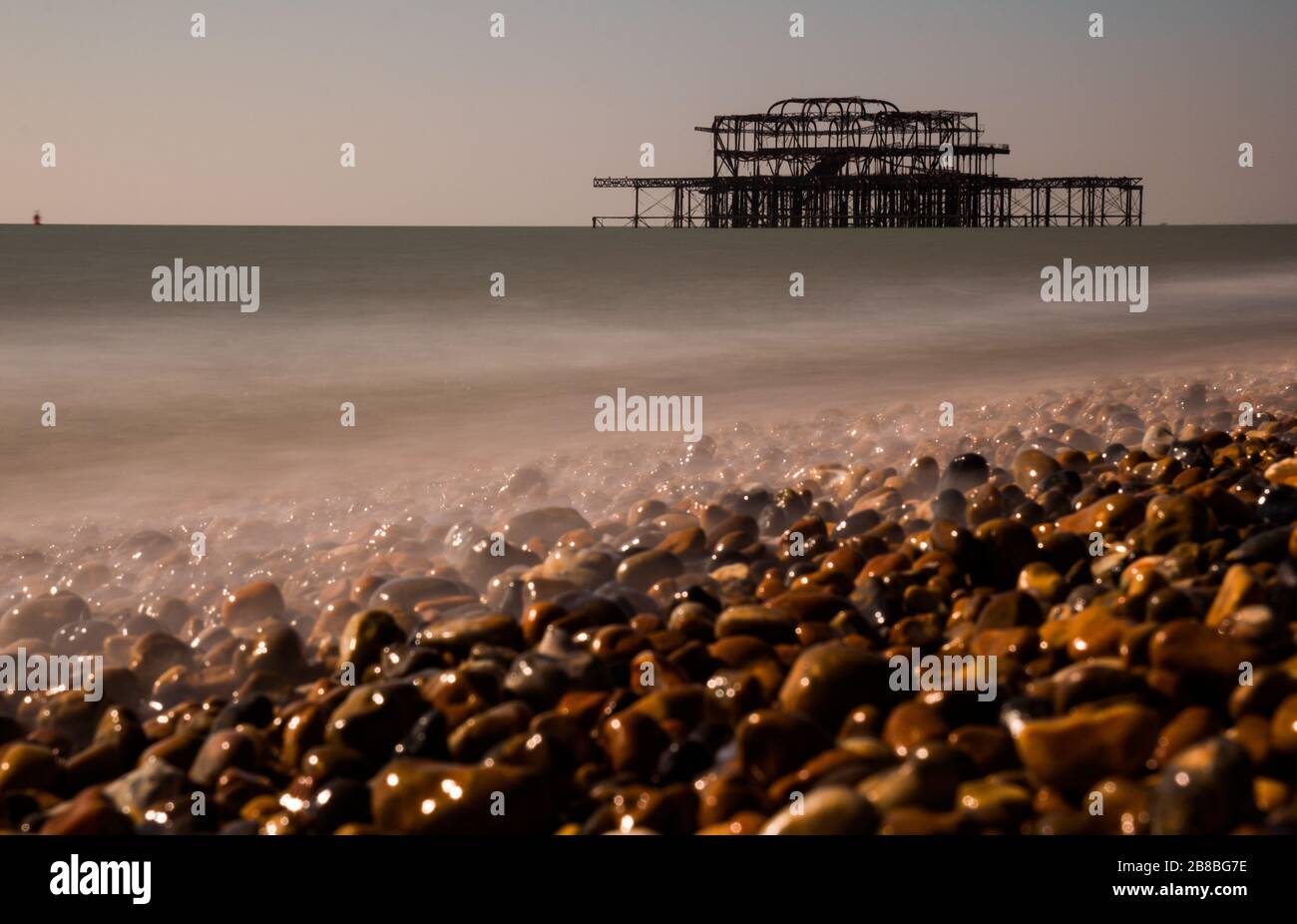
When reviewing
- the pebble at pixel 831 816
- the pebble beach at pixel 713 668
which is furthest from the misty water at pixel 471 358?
the pebble at pixel 831 816

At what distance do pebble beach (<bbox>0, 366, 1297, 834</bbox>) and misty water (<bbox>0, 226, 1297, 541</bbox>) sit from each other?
7.58 feet

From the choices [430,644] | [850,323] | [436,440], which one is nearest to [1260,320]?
[850,323]

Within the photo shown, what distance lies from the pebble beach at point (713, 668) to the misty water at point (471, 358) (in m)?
2.31

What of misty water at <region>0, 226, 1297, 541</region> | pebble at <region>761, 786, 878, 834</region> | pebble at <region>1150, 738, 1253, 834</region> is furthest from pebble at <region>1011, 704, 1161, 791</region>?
misty water at <region>0, 226, 1297, 541</region>

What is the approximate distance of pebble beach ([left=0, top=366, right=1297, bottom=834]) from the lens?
2602mm

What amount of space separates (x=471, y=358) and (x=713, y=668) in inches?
471

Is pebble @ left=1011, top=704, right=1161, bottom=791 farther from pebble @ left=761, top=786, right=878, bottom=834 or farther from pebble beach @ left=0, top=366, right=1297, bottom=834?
pebble @ left=761, top=786, right=878, bottom=834

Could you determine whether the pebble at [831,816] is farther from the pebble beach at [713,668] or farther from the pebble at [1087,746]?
the pebble at [1087,746]

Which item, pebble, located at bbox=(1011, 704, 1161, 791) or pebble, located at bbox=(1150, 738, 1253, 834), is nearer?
pebble, located at bbox=(1150, 738, 1253, 834)

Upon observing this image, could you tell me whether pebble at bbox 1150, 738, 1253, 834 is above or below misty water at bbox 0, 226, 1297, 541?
below
